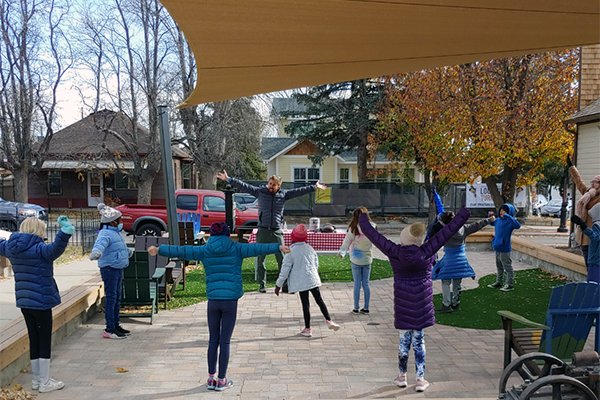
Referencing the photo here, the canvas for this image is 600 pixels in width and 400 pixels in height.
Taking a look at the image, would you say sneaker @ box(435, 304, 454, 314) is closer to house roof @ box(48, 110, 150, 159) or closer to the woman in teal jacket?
the woman in teal jacket

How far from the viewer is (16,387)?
Answer: 4.36 metres

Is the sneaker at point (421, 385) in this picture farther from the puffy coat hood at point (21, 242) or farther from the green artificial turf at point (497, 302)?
the puffy coat hood at point (21, 242)

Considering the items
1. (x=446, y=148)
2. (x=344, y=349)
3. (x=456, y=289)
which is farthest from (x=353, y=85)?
(x=344, y=349)

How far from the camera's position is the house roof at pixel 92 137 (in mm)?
24188

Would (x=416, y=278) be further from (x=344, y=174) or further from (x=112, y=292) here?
(x=344, y=174)

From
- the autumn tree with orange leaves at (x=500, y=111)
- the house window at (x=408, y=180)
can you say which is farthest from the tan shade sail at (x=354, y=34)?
the house window at (x=408, y=180)

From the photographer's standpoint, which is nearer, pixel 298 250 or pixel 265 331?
pixel 298 250

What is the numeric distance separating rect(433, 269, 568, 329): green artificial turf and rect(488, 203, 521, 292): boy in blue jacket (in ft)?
0.79

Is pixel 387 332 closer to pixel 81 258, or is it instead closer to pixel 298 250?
pixel 298 250

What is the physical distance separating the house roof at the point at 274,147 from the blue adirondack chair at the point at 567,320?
1203 inches

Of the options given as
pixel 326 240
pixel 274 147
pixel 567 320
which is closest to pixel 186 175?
pixel 274 147

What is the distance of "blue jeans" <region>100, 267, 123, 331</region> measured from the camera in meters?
5.86

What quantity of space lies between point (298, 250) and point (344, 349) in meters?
1.31

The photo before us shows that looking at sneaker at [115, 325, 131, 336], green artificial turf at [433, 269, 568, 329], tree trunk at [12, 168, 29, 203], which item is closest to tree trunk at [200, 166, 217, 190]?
tree trunk at [12, 168, 29, 203]
